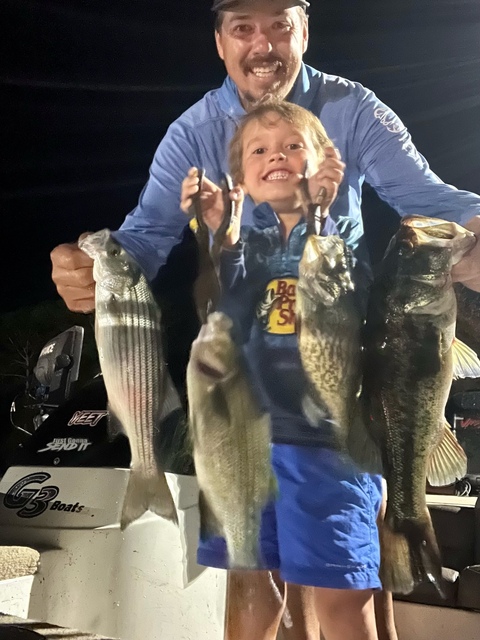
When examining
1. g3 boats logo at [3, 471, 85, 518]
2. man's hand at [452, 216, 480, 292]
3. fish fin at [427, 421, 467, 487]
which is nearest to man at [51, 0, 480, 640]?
man's hand at [452, 216, 480, 292]

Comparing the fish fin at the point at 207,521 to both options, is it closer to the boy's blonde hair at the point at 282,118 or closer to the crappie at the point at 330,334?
the crappie at the point at 330,334

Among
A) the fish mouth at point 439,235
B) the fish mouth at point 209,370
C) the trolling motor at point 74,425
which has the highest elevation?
the fish mouth at point 439,235

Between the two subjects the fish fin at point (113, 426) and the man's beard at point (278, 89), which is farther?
the fish fin at point (113, 426)

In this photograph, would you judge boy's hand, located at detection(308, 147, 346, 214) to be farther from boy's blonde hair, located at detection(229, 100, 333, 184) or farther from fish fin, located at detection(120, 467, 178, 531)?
fish fin, located at detection(120, 467, 178, 531)

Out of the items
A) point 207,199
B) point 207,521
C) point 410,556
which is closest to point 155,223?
→ point 207,199

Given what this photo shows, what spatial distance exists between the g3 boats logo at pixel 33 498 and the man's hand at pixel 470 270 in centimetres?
127

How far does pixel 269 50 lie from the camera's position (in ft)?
5.55

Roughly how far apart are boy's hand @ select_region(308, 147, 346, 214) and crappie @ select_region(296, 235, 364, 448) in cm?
11

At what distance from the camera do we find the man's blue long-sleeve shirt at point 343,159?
1535 mm

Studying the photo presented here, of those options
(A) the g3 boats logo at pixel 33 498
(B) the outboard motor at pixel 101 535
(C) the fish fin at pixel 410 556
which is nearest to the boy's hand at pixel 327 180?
(B) the outboard motor at pixel 101 535

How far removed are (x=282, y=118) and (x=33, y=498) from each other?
1.39m

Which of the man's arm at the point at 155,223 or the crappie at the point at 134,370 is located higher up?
the man's arm at the point at 155,223

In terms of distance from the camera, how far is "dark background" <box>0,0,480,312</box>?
5.26ft

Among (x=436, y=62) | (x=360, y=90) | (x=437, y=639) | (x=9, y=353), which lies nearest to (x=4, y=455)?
(x=9, y=353)
